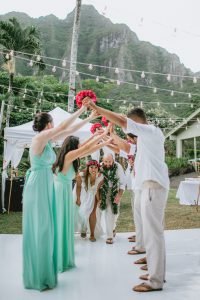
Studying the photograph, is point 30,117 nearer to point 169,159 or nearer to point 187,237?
point 169,159

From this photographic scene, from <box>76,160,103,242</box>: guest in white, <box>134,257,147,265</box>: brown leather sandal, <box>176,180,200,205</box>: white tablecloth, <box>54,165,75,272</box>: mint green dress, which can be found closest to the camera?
<box>54,165,75,272</box>: mint green dress

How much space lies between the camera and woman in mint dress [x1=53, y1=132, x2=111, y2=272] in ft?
A: 13.9

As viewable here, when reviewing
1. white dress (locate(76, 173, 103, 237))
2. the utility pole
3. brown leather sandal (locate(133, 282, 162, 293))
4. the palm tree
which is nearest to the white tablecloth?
the utility pole

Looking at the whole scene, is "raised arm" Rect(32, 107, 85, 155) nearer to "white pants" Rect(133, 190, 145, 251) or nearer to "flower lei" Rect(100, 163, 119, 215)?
"white pants" Rect(133, 190, 145, 251)

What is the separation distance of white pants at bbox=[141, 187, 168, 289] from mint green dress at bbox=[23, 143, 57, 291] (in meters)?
0.95

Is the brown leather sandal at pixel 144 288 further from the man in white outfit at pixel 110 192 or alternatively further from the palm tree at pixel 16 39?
the palm tree at pixel 16 39

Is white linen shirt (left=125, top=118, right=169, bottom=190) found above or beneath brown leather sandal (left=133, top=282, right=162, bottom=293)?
above

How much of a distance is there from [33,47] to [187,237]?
14178 mm

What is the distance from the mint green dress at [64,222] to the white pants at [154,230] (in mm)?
1127

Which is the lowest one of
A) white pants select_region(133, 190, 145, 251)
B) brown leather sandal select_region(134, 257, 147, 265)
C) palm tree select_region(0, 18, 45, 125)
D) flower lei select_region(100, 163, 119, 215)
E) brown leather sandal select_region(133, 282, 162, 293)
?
brown leather sandal select_region(134, 257, 147, 265)

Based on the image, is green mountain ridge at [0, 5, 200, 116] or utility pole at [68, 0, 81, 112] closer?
utility pole at [68, 0, 81, 112]

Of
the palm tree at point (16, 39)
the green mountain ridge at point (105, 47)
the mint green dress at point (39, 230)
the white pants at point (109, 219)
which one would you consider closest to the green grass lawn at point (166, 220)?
the white pants at point (109, 219)

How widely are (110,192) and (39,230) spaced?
2.75m

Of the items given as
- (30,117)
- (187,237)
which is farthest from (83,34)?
(187,237)
